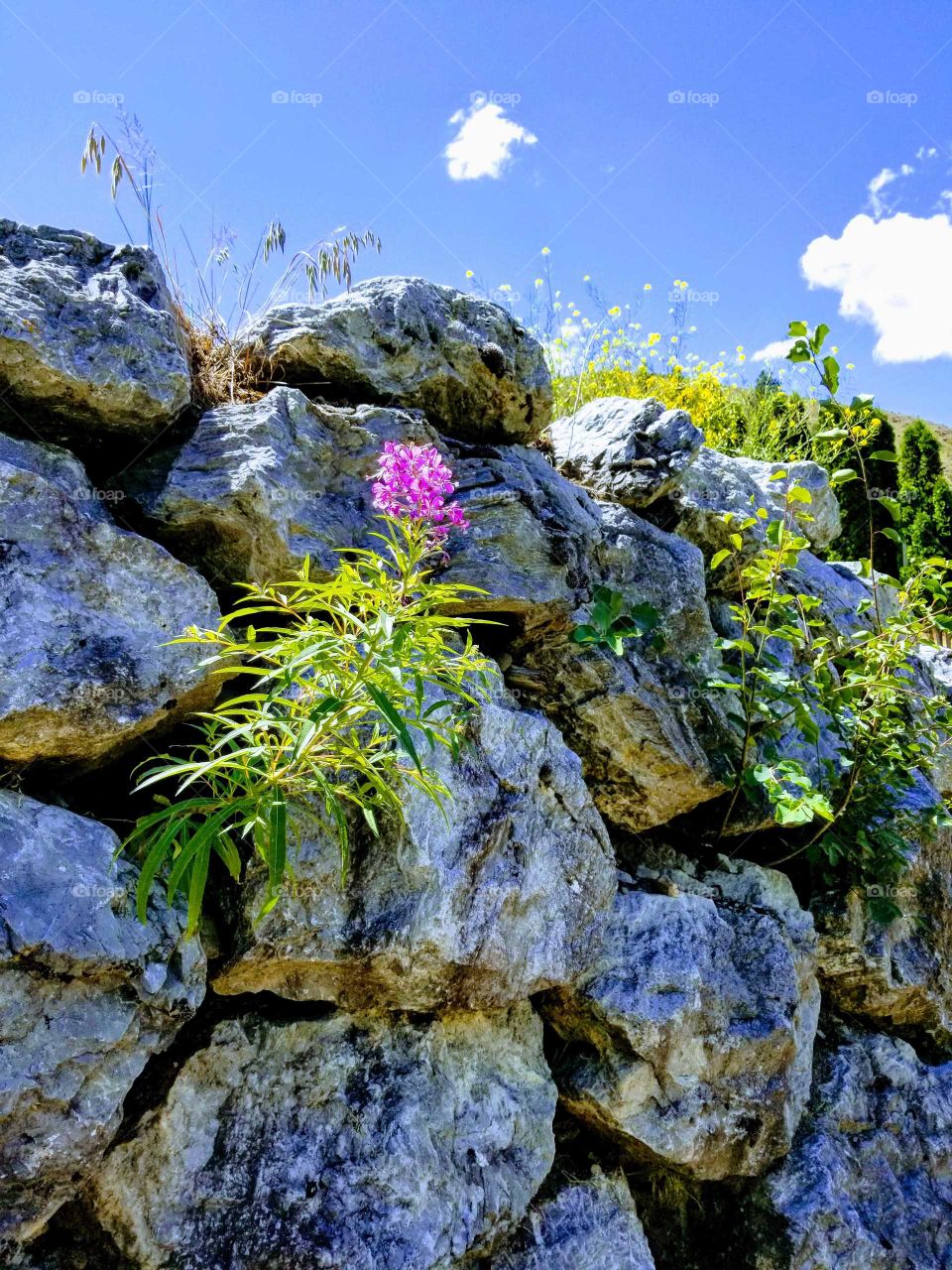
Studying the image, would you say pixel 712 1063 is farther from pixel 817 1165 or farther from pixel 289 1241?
pixel 289 1241

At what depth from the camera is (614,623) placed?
360 cm

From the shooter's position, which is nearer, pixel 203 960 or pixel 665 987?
pixel 203 960

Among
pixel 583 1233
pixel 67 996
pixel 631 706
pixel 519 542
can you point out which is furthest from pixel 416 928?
pixel 519 542

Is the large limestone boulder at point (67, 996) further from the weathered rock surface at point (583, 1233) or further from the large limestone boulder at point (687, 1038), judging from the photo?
the large limestone boulder at point (687, 1038)

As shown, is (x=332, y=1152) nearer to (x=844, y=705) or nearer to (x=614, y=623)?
(x=614, y=623)

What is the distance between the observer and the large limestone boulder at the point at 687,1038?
3027mm

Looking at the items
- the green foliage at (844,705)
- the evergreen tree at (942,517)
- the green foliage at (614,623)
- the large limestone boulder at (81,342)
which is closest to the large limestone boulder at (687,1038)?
the green foliage at (844,705)

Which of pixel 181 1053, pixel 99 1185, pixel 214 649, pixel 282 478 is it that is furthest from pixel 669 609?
pixel 99 1185

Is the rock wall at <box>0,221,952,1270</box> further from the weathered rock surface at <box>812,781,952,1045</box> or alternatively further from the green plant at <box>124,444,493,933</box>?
the green plant at <box>124,444,493,933</box>

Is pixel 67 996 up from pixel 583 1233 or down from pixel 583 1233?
up

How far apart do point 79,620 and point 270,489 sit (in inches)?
31.5

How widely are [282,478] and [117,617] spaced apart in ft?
2.64

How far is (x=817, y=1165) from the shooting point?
3273mm

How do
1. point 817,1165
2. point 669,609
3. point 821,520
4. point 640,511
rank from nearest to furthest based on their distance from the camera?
point 817,1165, point 669,609, point 640,511, point 821,520
